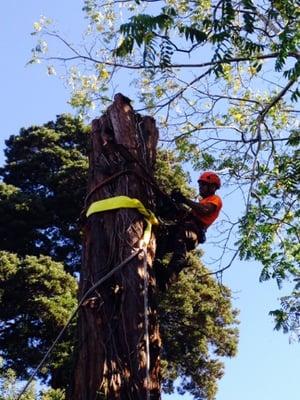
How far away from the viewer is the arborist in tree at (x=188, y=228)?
4707 mm

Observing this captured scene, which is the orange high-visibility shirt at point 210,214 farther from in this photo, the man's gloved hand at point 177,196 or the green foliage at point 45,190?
the green foliage at point 45,190

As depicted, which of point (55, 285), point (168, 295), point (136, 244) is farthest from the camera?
point (168, 295)

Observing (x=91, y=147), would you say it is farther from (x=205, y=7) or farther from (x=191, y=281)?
(x=191, y=281)

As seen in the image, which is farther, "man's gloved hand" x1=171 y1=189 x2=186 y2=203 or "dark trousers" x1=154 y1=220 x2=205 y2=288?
"man's gloved hand" x1=171 y1=189 x2=186 y2=203

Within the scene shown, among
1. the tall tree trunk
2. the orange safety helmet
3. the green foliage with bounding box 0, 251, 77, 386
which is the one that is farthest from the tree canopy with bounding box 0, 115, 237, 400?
the tall tree trunk

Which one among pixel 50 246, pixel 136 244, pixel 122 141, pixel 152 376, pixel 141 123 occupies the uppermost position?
pixel 50 246

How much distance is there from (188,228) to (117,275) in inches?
66.7

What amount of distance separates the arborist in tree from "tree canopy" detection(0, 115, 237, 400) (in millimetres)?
7652

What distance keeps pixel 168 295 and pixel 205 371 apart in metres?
2.55

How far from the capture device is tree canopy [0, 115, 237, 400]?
13.1 metres

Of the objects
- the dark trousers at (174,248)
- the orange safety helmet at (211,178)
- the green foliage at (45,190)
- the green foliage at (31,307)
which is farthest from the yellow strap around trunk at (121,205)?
the green foliage at (45,190)

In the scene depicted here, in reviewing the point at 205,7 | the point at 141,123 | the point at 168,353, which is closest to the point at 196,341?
the point at 168,353

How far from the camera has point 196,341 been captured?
52.2ft

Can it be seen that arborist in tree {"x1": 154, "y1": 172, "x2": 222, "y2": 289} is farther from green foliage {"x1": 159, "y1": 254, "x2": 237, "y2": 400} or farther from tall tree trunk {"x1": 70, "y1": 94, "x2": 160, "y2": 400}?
green foliage {"x1": 159, "y1": 254, "x2": 237, "y2": 400}
